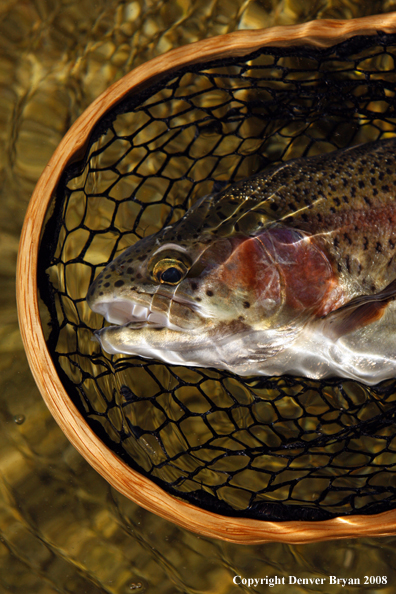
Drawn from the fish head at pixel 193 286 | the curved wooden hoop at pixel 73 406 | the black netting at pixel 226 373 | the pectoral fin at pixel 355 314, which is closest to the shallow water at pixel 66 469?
the black netting at pixel 226 373

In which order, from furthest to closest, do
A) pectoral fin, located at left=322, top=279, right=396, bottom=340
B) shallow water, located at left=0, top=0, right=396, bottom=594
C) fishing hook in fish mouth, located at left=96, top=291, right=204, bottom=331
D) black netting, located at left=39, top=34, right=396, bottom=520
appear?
1. shallow water, located at left=0, top=0, right=396, bottom=594
2. black netting, located at left=39, top=34, right=396, bottom=520
3. pectoral fin, located at left=322, top=279, right=396, bottom=340
4. fishing hook in fish mouth, located at left=96, top=291, right=204, bottom=331

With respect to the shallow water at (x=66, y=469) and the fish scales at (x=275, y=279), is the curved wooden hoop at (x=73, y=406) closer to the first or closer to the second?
the fish scales at (x=275, y=279)

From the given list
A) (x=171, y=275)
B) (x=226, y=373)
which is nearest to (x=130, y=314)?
(x=171, y=275)

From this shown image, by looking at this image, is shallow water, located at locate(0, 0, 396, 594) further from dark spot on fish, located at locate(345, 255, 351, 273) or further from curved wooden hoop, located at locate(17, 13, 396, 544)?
dark spot on fish, located at locate(345, 255, 351, 273)

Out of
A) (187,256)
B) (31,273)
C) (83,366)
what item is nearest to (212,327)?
(187,256)

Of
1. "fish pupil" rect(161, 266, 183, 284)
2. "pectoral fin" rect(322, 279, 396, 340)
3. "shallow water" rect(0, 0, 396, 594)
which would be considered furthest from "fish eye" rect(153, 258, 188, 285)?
"shallow water" rect(0, 0, 396, 594)
